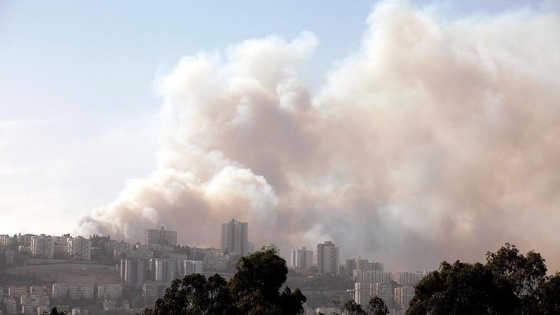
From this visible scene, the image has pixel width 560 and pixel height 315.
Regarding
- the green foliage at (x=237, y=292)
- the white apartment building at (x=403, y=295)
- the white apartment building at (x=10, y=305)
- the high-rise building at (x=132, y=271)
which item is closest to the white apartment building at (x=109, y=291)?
the high-rise building at (x=132, y=271)

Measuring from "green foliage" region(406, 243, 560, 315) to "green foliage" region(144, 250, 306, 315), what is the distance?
702 centimetres

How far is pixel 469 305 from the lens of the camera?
50031mm

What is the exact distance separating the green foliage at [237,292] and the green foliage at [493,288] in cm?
702

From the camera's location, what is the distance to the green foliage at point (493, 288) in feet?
165

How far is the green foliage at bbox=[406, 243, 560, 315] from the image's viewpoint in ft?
165

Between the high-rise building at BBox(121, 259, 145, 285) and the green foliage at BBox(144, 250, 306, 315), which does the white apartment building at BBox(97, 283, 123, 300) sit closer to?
the high-rise building at BBox(121, 259, 145, 285)

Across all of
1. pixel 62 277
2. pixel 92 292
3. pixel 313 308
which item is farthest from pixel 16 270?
pixel 313 308

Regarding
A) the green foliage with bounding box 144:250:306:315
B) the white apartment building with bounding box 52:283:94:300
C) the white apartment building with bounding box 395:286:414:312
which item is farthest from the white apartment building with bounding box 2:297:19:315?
the green foliage with bounding box 144:250:306:315

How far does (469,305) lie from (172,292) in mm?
15773

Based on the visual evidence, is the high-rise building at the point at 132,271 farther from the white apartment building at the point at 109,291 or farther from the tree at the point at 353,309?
the tree at the point at 353,309

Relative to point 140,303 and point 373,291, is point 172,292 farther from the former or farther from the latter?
point 373,291

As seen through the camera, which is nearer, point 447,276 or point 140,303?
point 447,276

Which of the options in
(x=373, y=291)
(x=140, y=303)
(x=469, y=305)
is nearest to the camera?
(x=469, y=305)

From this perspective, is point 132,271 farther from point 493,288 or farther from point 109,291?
point 493,288
